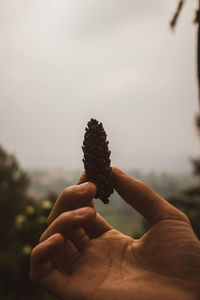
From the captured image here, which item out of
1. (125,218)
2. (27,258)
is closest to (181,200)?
(125,218)

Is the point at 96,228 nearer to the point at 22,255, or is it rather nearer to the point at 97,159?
the point at 97,159

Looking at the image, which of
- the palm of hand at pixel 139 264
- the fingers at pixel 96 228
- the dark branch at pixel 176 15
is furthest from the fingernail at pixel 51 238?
the dark branch at pixel 176 15

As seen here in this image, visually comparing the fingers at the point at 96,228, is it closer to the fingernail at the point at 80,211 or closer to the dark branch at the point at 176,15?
the fingernail at the point at 80,211

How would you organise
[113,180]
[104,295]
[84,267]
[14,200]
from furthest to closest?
[14,200] → [113,180] → [84,267] → [104,295]

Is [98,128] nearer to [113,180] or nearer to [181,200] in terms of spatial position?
[113,180]

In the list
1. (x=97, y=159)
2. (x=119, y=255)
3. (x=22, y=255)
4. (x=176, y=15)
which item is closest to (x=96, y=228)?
(x=119, y=255)
